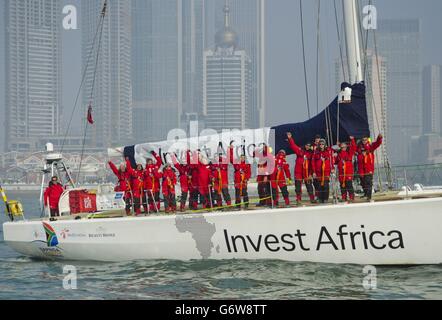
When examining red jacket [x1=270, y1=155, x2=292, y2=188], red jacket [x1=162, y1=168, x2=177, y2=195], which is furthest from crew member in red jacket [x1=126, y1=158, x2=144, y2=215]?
red jacket [x1=270, y1=155, x2=292, y2=188]

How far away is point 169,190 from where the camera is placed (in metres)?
16.0

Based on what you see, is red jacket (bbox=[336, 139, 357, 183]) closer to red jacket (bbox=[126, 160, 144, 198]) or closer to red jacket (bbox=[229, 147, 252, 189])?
red jacket (bbox=[229, 147, 252, 189])

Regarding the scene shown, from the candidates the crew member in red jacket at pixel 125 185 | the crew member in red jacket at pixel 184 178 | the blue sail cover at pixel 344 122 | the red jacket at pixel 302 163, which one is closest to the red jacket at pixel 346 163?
the red jacket at pixel 302 163

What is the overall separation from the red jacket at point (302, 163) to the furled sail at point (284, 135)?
676 mm

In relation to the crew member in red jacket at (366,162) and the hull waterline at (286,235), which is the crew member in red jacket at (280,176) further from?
the crew member in red jacket at (366,162)

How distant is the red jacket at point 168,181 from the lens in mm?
15984

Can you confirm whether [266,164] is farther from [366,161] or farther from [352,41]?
[352,41]

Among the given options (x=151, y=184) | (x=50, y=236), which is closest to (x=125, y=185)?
(x=151, y=184)

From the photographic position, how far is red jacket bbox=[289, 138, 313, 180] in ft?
48.1

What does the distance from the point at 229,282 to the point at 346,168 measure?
315 cm

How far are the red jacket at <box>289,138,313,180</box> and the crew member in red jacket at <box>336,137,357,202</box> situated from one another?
21.4 inches
